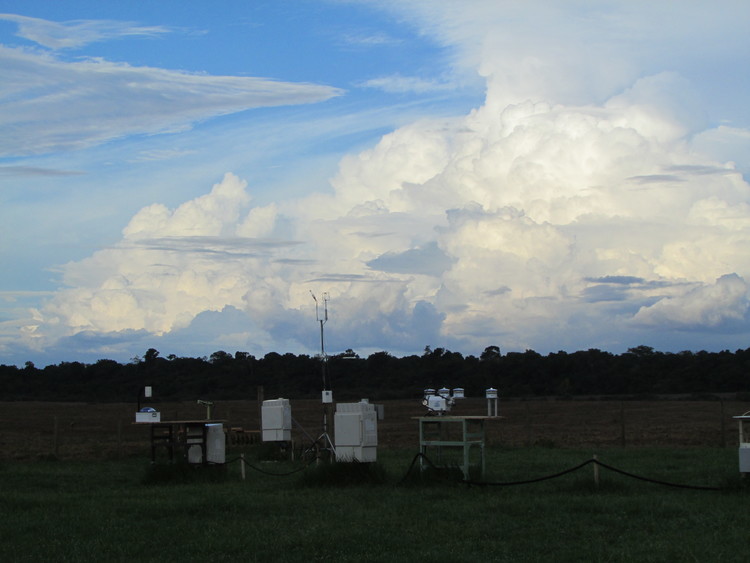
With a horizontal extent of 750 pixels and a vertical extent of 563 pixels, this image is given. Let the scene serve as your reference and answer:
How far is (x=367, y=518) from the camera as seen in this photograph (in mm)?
13086

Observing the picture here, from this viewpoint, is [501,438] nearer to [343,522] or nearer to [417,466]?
[417,466]

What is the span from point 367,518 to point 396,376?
8650 centimetres

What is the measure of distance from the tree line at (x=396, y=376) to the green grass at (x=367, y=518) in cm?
6489

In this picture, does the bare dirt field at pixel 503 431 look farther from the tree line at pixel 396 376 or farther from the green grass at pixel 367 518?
the tree line at pixel 396 376

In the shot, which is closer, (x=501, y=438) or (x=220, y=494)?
(x=220, y=494)

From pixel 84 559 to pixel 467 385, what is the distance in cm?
7833

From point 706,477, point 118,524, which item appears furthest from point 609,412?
point 118,524

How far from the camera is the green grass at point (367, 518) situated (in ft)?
35.7

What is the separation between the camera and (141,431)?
43.4 m

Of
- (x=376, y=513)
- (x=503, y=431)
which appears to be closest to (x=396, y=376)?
(x=503, y=431)

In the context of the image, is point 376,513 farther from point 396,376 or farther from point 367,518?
point 396,376

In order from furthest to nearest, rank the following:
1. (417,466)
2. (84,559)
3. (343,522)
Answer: (417,466) → (343,522) → (84,559)

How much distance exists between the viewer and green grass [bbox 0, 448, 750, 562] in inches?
429

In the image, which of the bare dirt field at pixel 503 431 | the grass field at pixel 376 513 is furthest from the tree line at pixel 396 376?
the grass field at pixel 376 513
